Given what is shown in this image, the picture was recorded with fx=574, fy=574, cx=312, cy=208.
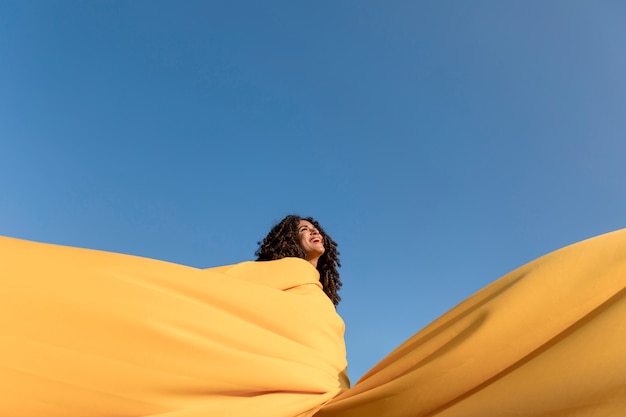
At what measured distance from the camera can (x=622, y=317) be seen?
1.77 metres

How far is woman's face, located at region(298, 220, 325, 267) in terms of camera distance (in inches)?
188

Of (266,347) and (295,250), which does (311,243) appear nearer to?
(295,250)

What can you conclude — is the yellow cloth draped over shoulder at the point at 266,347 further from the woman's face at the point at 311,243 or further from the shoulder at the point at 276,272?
the woman's face at the point at 311,243

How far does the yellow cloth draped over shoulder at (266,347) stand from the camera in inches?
70.6

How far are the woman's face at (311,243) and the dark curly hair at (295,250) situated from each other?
0.14 feet

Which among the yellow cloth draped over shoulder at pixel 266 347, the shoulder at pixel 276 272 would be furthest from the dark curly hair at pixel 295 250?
the yellow cloth draped over shoulder at pixel 266 347

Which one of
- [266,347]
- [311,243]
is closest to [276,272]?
[266,347]

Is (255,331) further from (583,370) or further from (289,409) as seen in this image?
(583,370)

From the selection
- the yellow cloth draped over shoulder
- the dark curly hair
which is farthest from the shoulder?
the dark curly hair

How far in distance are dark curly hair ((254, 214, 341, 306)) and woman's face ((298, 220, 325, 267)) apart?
0.04 metres

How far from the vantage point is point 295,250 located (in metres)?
4.70

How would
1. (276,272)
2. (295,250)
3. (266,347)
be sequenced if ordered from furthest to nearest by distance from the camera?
1. (295,250)
2. (276,272)
3. (266,347)

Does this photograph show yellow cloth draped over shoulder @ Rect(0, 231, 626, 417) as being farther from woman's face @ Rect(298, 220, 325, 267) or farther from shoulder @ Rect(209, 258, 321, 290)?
woman's face @ Rect(298, 220, 325, 267)

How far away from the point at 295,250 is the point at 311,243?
0.59 ft
